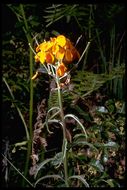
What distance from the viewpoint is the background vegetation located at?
5.50 feet

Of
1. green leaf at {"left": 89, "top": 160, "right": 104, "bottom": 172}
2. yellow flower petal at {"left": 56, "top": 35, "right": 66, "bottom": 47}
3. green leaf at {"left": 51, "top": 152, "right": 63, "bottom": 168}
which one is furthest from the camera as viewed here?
green leaf at {"left": 89, "top": 160, "right": 104, "bottom": 172}

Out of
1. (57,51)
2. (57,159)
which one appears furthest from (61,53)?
(57,159)

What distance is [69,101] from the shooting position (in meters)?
1.76

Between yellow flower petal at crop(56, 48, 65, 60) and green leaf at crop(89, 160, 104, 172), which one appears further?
green leaf at crop(89, 160, 104, 172)

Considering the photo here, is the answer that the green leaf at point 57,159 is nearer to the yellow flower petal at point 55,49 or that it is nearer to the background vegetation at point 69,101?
the background vegetation at point 69,101

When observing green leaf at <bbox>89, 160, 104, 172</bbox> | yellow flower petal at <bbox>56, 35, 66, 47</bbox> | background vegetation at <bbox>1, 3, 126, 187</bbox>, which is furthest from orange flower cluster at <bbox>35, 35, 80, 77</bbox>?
green leaf at <bbox>89, 160, 104, 172</bbox>

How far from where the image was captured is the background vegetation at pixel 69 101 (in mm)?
1676

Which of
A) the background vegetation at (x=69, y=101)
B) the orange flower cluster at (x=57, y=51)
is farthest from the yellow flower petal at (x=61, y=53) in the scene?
the background vegetation at (x=69, y=101)

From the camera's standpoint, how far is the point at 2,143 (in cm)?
179

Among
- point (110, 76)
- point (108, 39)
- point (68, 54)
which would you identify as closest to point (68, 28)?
point (108, 39)

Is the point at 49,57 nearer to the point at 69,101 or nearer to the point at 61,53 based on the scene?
the point at 61,53

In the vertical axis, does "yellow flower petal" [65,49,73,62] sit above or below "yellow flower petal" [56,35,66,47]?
below

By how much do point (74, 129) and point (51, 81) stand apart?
0.22 metres

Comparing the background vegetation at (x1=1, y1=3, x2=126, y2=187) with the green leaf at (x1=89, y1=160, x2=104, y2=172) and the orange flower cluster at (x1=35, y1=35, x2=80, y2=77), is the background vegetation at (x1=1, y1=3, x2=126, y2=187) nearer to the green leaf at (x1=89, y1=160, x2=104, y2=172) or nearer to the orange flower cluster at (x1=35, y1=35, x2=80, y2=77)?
the green leaf at (x1=89, y1=160, x2=104, y2=172)
